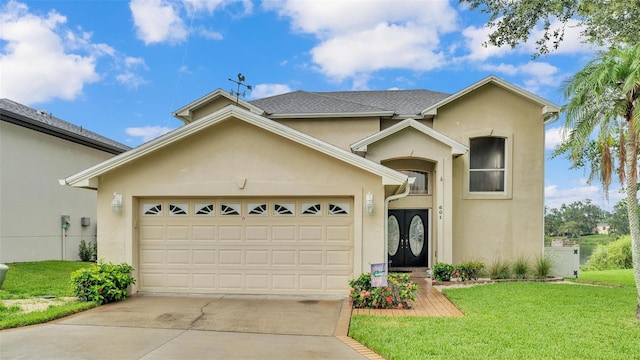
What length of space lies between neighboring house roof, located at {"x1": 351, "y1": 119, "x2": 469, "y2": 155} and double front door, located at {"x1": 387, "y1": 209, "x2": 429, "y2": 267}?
270cm

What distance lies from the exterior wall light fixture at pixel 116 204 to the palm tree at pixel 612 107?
1000 cm

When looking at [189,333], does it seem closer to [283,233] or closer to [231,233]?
[231,233]

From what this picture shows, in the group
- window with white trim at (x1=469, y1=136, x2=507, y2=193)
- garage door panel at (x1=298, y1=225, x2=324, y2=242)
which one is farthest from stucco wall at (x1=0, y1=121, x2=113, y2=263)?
window with white trim at (x1=469, y1=136, x2=507, y2=193)

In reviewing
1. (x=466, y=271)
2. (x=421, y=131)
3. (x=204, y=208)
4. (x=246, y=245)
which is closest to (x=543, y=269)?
(x=466, y=271)

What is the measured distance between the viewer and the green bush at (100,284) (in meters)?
8.75

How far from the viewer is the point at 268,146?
9.49 meters

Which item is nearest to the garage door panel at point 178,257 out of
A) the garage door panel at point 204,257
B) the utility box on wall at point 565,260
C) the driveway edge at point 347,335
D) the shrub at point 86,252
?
the garage door panel at point 204,257

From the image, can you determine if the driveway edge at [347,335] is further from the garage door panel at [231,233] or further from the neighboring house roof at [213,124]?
the garage door panel at [231,233]

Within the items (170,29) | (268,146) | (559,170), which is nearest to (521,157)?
(559,170)

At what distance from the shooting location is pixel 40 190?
51.5 ft

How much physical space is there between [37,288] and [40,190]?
6.67m

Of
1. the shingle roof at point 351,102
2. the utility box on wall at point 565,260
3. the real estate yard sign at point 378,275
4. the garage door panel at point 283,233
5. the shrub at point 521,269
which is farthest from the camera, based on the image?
the shingle roof at point 351,102

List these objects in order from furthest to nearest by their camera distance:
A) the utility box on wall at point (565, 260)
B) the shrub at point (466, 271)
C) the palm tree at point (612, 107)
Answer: the utility box on wall at point (565, 260), the shrub at point (466, 271), the palm tree at point (612, 107)

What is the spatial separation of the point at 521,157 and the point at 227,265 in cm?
1029
